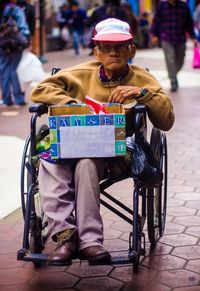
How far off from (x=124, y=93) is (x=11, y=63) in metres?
6.50

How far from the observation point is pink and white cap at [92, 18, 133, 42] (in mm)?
3793

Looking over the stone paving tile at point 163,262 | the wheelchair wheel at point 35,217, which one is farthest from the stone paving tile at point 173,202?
the wheelchair wheel at point 35,217

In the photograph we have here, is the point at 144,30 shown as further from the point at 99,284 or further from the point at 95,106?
the point at 99,284

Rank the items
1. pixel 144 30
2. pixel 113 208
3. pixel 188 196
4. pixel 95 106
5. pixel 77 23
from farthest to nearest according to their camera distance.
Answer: pixel 144 30 → pixel 77 23 → pixel 188 196 → pixel 113 208 → pixel 95 106

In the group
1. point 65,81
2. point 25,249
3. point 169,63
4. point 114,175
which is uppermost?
point 65,81

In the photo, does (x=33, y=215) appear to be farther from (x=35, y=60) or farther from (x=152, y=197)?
→ (x=35, y=60)

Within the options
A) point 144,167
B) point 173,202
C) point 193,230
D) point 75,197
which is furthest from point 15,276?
point 173,202

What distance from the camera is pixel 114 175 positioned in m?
3.72

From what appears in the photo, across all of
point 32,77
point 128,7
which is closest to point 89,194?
point 32,77

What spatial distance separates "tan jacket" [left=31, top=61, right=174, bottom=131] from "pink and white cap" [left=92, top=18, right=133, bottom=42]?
23 cm

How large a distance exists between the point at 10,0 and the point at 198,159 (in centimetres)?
457

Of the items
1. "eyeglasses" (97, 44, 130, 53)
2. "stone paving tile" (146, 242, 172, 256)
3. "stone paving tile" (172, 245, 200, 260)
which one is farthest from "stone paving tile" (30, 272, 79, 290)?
"eyeglasses" (97, 44, 130, 53)

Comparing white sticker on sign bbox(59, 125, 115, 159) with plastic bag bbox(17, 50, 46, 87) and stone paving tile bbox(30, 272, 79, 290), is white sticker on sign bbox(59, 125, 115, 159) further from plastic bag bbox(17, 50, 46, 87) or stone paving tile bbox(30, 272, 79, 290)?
plastic bag bbox(17, 50, 46, 87)

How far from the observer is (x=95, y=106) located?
369cm
